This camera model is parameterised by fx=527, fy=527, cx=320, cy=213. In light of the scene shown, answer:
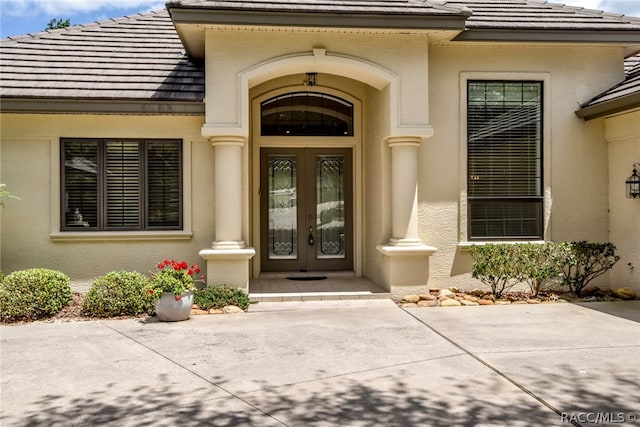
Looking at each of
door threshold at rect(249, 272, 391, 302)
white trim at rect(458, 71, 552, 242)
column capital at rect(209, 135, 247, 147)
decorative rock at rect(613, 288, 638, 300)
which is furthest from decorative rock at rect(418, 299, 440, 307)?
column capital at rect(209, 135, 247, 147)

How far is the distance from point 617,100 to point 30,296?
9593 millimetres

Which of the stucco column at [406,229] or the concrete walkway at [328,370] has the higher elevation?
the stucco column at [406,229]

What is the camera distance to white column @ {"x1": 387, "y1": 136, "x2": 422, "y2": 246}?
905 cm

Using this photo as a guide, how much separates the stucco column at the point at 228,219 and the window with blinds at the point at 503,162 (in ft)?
13.6

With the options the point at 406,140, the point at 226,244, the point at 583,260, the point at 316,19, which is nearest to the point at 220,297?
the point at 226,244

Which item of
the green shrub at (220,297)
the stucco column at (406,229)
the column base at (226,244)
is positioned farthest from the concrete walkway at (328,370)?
the column base at (226,244)

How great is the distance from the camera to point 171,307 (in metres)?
7.43

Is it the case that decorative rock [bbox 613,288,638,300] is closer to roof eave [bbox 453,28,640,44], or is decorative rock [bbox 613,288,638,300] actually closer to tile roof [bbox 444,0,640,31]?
roof eave [bbox 453,28,640,44]

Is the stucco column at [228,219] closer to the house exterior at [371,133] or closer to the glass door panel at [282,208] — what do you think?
the house exterior at [371,133]

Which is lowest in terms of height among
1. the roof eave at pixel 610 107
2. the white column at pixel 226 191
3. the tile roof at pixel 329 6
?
the white column at pixel 226 191

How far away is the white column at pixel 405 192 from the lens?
356 inches

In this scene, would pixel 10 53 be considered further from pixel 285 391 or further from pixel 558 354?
pixel 558 354

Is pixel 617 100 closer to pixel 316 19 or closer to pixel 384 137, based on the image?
pixel 384 137

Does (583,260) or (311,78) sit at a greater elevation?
(311,78)
